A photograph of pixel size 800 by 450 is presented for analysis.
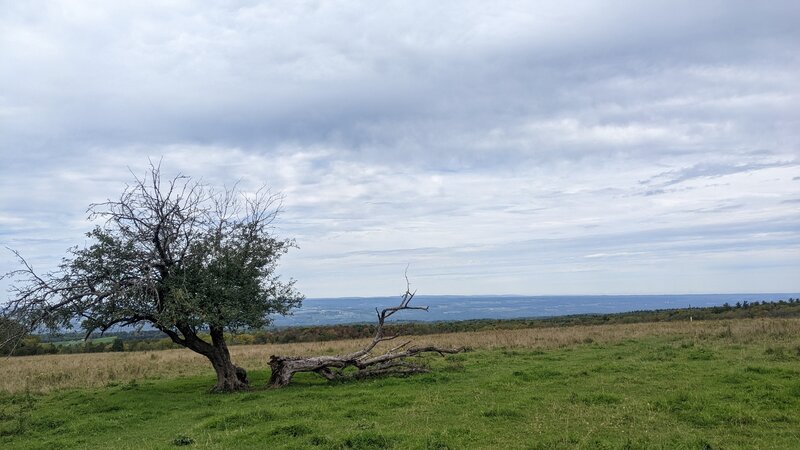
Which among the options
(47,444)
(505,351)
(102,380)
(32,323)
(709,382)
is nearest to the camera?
(47,444)

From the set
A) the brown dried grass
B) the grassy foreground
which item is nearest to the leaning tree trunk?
the grassy foreground

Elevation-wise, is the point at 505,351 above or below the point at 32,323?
below

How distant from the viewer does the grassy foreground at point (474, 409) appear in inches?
450

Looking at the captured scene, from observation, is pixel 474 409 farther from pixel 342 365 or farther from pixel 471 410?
pixel 342 365

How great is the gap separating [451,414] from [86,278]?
12779mm

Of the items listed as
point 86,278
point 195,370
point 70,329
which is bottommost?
point 195,370

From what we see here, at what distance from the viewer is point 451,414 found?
13.9m

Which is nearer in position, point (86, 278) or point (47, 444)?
point (47, 444)

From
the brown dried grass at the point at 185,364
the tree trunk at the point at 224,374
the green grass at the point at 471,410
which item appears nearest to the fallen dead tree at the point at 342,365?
the green grass at the point at 471,410

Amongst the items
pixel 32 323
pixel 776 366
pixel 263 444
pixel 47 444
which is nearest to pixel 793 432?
pixel 776 366

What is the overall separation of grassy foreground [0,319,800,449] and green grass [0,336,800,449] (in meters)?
0.04

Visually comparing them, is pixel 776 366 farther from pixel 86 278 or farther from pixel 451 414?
pixel 86 278

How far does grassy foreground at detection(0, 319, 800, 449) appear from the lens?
11422 millimetres

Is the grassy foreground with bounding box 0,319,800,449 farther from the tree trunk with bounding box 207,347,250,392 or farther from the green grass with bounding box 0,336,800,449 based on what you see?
the tree trunk with bounding box 207,347,250,392
